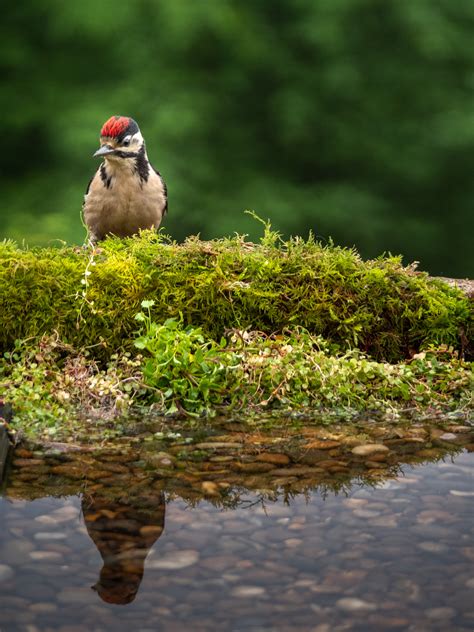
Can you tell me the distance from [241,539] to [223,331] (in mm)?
2063

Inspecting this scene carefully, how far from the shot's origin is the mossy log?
4.48 metres

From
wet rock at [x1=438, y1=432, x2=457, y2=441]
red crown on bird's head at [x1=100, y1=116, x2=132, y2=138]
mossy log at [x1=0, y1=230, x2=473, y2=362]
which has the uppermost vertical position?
red crown on bird's head at [x1=100, y1=116, x2=132, y2=138]

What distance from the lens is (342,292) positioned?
468 cm

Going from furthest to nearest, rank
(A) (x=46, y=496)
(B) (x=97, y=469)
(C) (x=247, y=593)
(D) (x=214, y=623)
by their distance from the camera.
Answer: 1. (B) (x=97, y=469)
2. (A) (x=46, y=496)
3. (C) (x=247, y=593)
4. (D) (x=214, y=623)

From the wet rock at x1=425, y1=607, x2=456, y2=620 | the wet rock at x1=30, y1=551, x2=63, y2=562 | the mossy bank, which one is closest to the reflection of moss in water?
the wet rock at x1=30, y1=551, x2=63, y2=562

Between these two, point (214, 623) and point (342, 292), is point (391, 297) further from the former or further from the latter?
point (214, 623)

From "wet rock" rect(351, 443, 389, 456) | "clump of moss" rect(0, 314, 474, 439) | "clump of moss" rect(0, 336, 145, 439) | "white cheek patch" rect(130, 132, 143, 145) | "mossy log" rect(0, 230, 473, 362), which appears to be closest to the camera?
"wet rock" rect(351, 443, 389, 456)

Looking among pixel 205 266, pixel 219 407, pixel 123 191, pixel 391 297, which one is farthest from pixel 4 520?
pixel 123 191

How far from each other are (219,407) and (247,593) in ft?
6.22

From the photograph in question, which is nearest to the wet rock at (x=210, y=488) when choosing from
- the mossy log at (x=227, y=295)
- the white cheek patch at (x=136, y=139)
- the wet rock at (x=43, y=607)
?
the wet rock at (x=43, y=607)

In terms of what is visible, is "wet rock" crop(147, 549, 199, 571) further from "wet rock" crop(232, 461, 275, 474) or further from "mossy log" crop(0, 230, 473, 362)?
"mossy log" crop(0, 230, 473, 362)

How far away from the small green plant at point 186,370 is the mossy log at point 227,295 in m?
0.27

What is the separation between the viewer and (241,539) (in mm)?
2639

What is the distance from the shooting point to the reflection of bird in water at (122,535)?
2.33 meters
